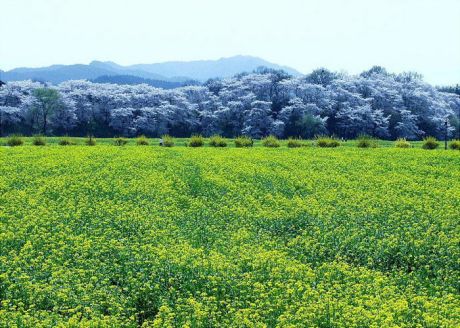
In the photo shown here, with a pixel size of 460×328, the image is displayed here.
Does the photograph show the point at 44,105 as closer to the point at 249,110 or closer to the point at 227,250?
the point at 249,110

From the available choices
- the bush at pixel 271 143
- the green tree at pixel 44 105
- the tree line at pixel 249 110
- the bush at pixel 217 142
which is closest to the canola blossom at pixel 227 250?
the bush at pixel 217 142

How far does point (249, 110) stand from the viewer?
89.2 meters

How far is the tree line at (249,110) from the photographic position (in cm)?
8625

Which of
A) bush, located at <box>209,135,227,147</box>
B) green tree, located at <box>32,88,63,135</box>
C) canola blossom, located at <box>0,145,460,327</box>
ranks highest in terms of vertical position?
green tree, located at <box>32,88,63,135</box>

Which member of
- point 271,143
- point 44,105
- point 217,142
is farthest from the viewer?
point 44,105

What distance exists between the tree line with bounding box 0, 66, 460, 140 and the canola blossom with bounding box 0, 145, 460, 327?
6029cm

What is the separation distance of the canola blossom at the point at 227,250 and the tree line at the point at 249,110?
198 feet

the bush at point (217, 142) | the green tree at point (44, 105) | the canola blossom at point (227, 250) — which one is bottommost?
the canola blossom at point (227, 250)

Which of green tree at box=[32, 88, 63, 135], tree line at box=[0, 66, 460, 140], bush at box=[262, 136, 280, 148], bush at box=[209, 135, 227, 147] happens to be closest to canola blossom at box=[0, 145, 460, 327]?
bush at box=[209, 135, 227, 147]

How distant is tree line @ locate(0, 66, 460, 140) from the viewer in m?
86.2

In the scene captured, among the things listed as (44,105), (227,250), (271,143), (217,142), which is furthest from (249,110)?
(227,250)

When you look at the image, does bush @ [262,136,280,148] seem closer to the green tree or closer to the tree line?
the tree line

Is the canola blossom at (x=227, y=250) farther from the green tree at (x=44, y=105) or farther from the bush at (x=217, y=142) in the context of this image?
the green tree at (x=44, y=105)

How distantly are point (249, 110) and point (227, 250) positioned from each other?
75.0 meters
